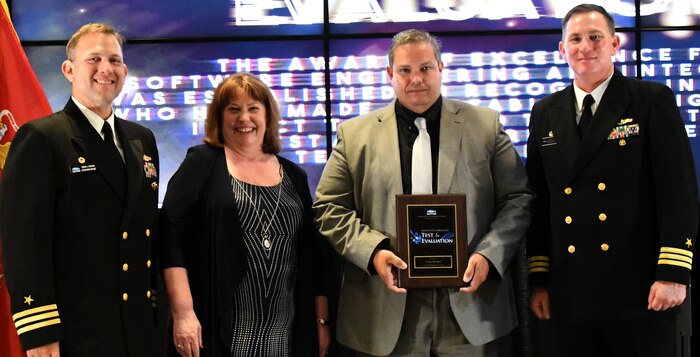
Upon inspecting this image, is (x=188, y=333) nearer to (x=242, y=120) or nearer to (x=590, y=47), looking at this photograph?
(x=242, y=120)

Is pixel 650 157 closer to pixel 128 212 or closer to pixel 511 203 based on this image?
pixel 511 203

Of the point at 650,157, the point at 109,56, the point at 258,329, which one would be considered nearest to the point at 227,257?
the point at 258,329

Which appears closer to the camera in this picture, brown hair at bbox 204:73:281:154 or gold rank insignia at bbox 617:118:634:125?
gold rank insignia at bbox 617:118:634:125

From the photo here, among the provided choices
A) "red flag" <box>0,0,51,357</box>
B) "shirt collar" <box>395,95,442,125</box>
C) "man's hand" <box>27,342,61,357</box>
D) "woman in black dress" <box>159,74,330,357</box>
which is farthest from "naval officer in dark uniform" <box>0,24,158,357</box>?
"shirt collar" <box>395,95,442,125</box>

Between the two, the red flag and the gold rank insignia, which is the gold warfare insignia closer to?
the gold rank insignia

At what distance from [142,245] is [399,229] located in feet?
2.91

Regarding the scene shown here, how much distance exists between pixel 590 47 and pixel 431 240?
0.94 meters

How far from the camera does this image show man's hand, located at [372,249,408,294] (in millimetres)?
2695

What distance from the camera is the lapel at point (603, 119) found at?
2809 mm

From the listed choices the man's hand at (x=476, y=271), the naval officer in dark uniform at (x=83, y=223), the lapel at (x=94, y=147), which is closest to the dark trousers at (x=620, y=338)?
the man's hand at (x=476, y=271)

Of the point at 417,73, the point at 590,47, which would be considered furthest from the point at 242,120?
the point at 590,47

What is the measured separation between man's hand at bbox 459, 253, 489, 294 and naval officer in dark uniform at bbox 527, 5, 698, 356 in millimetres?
323

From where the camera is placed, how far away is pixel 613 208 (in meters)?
2.76

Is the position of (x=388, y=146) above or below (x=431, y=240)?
above
